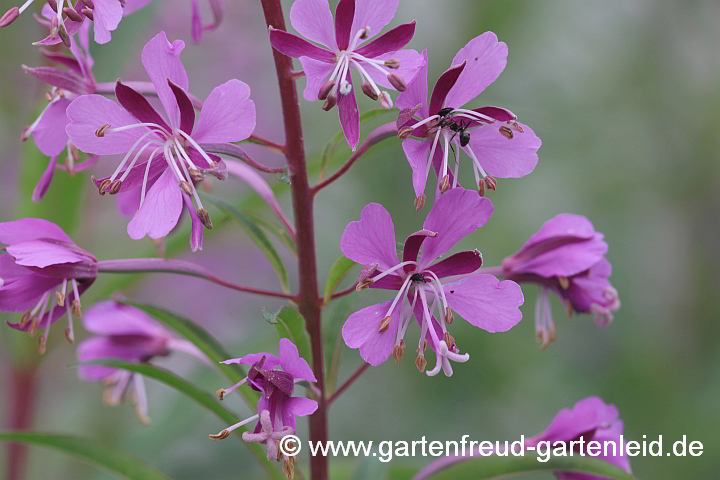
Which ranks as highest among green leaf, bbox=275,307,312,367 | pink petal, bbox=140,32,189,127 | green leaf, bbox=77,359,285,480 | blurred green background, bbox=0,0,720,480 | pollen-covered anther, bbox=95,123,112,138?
blurred green background, bbox=0,0,720,480

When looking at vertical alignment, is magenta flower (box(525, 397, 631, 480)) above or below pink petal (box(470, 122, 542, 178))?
below

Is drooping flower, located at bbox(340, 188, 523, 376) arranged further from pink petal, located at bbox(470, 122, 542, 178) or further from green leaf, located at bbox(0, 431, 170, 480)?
green leaf, located at bbox(0, 431, 170, 480)

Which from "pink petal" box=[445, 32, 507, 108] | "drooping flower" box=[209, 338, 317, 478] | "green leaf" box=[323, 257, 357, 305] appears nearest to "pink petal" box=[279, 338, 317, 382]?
"drooping flower" box=[209, 338, 317, 478]

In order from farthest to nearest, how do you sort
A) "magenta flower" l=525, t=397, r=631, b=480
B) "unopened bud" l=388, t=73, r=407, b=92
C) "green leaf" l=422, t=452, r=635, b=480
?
"magenta flower" l=525, t=397, r=631, b=480
"green leaf" l=422, t=452, r=635, b=480
"unopened bud" l=388, t=73, r=407, b=92

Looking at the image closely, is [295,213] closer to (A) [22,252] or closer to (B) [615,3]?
(A) [22,252]

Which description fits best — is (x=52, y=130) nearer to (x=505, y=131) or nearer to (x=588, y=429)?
(x=505, y=131)
